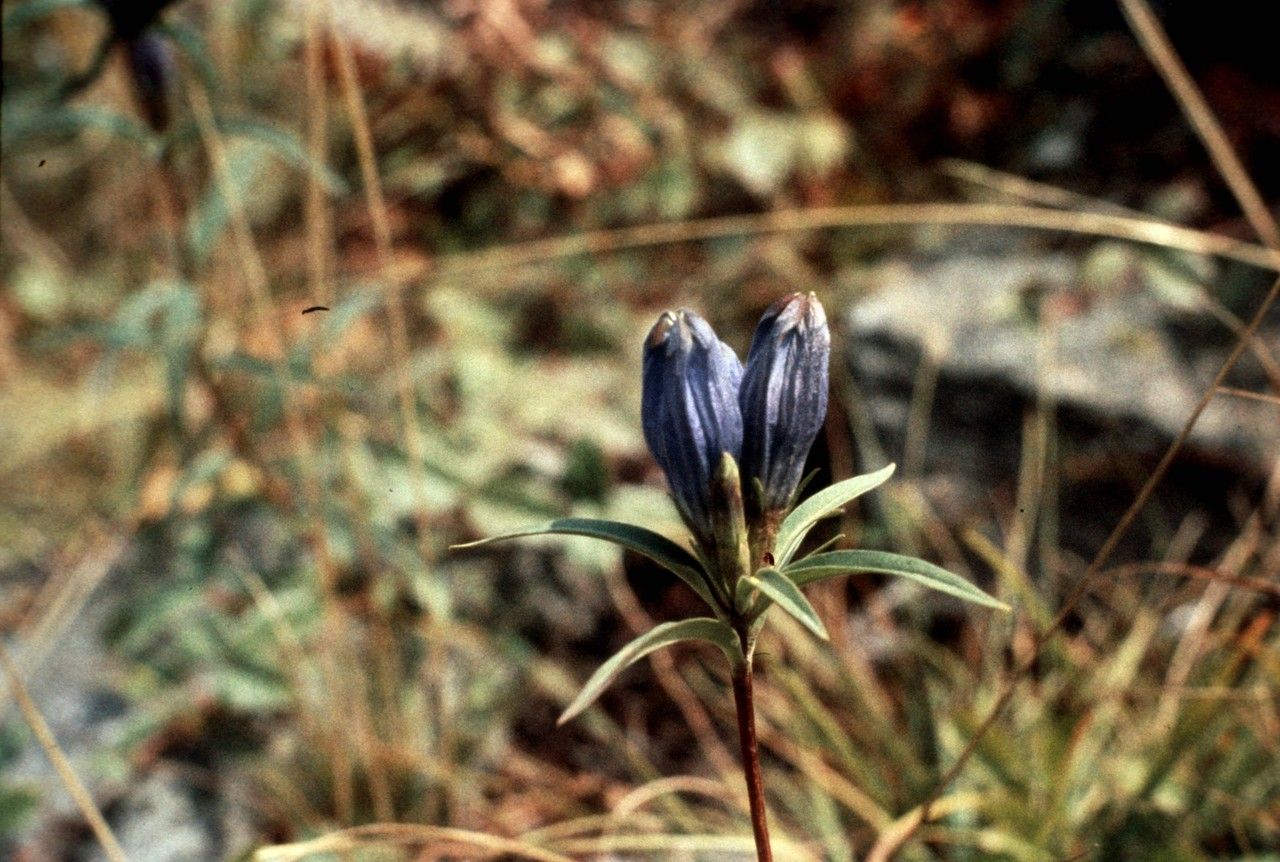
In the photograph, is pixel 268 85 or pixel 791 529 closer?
pixel 791 529

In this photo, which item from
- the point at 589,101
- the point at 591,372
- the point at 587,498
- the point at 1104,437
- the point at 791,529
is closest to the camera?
the point at 791,529

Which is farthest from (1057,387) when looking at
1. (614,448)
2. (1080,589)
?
(1080,589)

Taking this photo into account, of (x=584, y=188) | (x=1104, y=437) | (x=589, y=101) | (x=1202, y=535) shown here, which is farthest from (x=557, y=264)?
(x=1202, y=535)

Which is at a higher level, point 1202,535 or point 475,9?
point 475,9

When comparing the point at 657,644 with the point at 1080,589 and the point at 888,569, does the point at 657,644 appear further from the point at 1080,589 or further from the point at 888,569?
the point at 1080,589

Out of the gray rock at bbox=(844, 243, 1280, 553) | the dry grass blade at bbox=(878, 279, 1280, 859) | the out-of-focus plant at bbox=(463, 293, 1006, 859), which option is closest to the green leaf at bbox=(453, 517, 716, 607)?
the out-of-focus plant at bbox=(463, 293, 1006, 859)

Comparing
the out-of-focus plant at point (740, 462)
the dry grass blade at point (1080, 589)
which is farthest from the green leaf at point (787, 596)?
the dry grass blade at point (1080, 589)

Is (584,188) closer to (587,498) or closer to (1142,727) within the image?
(587,498)
